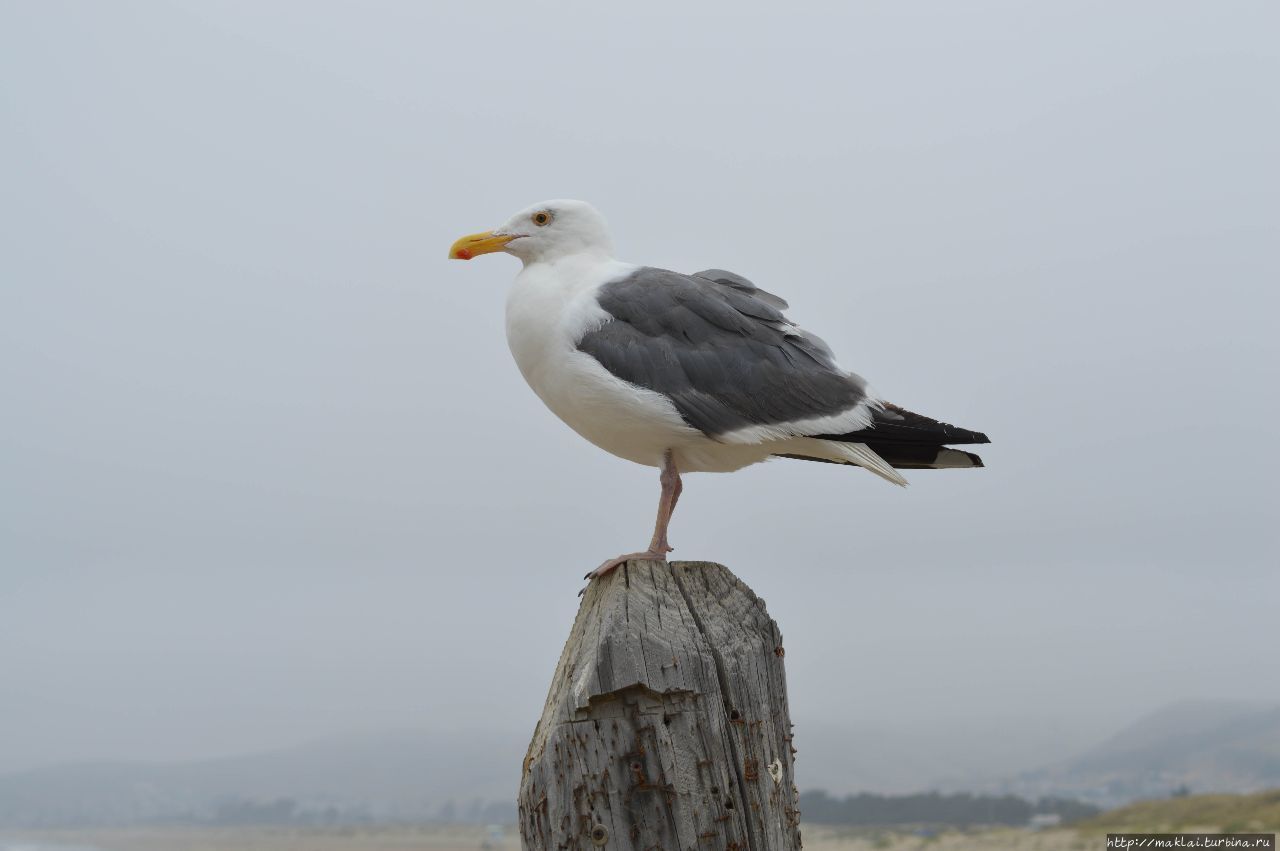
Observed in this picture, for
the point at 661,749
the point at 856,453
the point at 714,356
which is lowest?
the point at 661,749

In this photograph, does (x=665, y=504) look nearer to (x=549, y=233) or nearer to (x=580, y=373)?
(x=580, y=373)

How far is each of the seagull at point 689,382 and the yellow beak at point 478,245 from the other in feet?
0.87

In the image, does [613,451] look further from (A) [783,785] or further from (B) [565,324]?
(A) [783,785]

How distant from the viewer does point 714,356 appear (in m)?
5.60

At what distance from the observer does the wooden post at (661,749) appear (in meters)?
3.83

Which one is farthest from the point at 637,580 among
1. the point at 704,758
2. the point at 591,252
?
the point at 591,252

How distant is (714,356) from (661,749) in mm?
2287

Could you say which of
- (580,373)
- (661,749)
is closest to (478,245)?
(580,373)

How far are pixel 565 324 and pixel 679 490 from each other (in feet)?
3.33

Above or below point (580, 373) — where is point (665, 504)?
below

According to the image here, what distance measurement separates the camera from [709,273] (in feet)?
20.8

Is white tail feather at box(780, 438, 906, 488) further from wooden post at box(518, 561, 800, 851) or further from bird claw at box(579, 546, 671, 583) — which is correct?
wooden post at box(518, 561, 800, 851)

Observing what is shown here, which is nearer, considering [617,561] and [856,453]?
[617,561]

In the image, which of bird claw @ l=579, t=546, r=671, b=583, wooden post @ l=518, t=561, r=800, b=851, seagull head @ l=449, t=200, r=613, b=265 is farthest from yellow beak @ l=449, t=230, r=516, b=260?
wooden post @ l=518, t=561, r=800, b=851
